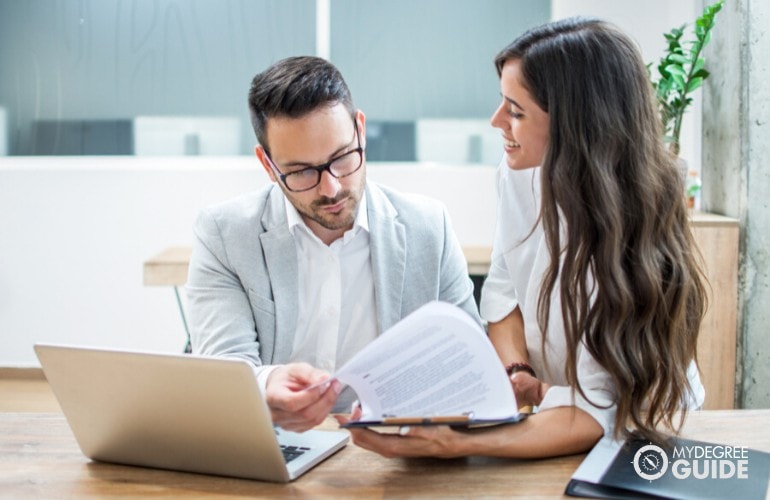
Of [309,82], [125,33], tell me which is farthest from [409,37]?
[309,82]

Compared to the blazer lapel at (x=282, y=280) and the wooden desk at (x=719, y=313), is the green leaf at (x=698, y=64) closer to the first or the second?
the wooden desk at (x=719, y=313)

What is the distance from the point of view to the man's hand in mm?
1335

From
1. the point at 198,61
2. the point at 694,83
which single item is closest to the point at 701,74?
the point at 694,83

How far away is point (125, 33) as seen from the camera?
176 inches

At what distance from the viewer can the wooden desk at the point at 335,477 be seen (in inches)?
50.7

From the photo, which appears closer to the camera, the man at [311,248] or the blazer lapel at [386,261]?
the man at [311,248]

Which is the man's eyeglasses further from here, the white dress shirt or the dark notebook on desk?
the dark notebook on desk

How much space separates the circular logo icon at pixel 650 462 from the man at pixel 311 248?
1.93ft

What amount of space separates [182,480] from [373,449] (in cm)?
29

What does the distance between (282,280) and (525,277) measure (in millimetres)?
508

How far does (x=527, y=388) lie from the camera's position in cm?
171

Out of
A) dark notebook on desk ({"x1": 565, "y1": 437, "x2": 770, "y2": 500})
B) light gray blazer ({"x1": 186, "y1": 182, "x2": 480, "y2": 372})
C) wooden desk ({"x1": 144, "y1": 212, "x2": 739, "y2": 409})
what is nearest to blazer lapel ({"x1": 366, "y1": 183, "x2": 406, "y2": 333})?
light gray blazer ({"x1": 186, "y1": 182, "x2": 480, "y2": 372})

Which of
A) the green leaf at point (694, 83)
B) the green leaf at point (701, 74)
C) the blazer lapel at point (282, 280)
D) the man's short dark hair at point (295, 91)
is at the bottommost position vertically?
the blazer lapel at point (282, 280)

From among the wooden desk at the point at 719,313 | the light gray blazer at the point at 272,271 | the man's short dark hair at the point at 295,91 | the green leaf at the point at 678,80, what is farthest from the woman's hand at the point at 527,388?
the green leaf at the point at 678,80
